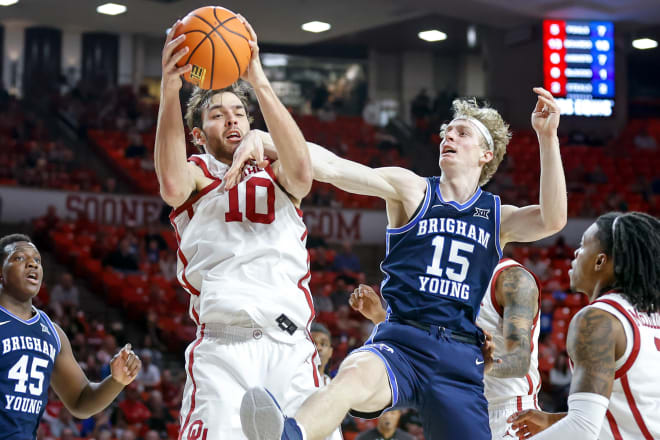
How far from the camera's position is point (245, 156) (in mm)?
3820

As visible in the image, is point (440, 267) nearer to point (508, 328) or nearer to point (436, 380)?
point (436, 380)

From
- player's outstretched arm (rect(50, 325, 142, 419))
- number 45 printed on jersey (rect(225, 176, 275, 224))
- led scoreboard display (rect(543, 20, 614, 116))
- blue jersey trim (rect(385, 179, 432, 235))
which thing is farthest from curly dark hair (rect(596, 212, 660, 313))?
led scoreboard display (rect(543, 20, 614, 116))

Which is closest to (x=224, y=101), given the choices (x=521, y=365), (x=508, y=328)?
(x=508, y=328)

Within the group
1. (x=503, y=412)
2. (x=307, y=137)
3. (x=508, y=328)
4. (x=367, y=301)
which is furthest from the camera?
(x=307, y=137)

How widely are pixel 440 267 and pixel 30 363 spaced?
2448mm

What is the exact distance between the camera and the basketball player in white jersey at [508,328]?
4.49 m

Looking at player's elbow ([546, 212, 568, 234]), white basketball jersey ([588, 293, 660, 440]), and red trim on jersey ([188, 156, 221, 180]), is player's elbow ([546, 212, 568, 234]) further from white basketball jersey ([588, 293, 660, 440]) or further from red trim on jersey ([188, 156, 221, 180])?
red trim on jersey ([188, 156, 221, 180])

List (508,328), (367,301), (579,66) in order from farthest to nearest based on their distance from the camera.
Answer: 1. (579,66)
2. (508,328)
3. (367,301)

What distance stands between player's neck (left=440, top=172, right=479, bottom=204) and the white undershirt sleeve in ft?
4.33

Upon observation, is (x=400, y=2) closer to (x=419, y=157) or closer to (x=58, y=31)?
(x=419, y=157)

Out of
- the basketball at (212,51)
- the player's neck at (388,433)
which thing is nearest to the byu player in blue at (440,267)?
the basketball at (212,51)

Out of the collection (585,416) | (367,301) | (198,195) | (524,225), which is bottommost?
(585,416)

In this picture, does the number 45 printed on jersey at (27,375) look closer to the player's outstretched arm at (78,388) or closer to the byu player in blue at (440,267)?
the player's outstretched arm at (78,388)

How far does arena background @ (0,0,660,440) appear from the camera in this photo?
1234 cm
